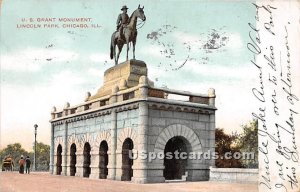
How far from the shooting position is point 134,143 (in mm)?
17016

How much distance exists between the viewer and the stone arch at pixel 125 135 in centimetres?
1711

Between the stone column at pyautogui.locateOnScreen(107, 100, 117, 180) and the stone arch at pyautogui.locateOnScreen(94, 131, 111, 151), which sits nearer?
the stone column at pyautogui.locateOnScreen(107, 100, 117, 180)

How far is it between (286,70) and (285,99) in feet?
2.77

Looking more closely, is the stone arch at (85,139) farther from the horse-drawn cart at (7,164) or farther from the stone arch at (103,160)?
the horse-drawn cart at (7,164)

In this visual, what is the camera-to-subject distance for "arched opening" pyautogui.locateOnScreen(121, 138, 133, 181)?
58.4 ft

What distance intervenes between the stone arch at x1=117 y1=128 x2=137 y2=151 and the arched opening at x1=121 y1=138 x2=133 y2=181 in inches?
6.8

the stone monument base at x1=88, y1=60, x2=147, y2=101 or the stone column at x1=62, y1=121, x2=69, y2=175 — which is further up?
the stone monument base at x1=88, y1=60, x2=147, y2=101

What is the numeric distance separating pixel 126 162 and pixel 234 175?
421cm

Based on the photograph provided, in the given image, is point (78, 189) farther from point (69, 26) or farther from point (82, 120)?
point (82, 120)

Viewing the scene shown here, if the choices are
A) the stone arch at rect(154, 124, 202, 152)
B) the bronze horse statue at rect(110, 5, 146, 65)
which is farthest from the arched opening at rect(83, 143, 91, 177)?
the stone arch at rect(154, 124, 202, 152)

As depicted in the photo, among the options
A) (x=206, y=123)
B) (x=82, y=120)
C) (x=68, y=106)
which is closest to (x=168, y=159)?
(x=206, y=123)

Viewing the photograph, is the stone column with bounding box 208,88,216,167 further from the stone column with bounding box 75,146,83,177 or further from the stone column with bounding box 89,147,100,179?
the stone column with bounding box 75,146,83,177

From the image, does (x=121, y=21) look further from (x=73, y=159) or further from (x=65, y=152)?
(x=73, y=159)

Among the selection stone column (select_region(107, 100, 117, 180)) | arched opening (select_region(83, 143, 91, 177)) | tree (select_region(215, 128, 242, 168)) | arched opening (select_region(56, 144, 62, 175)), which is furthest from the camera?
tree (select_region(215, 128, 242, 168))
